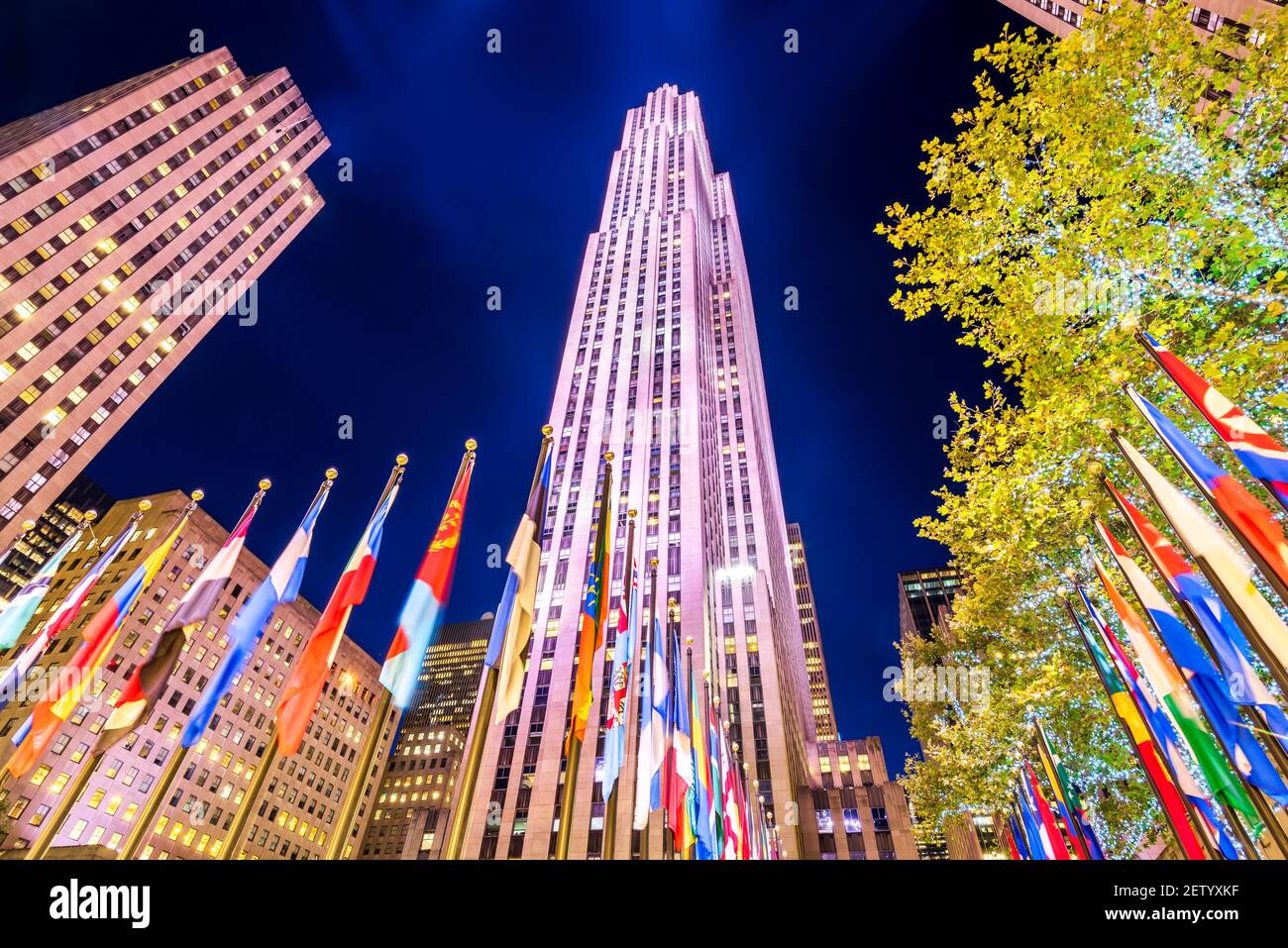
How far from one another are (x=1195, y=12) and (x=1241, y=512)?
213 ft

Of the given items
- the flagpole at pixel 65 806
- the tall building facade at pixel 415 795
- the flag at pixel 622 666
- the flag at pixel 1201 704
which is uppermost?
the tall building facade at pixel 415 795

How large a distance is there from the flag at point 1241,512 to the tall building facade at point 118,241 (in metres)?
81.1

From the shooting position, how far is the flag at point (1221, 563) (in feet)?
26.7

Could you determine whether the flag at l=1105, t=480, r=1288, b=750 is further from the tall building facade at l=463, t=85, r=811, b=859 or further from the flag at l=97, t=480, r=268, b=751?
the flag at l=97, t=480, r=268, b=751

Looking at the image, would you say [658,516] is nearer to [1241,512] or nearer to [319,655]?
[319,655]

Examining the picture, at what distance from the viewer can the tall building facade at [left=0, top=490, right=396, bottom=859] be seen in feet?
214

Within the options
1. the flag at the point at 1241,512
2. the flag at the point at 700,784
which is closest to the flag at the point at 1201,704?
the flag at the point at 1241,512

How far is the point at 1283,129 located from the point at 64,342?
87240mm

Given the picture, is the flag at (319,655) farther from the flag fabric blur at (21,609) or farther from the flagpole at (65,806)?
the flag fabric blur at (21,609)

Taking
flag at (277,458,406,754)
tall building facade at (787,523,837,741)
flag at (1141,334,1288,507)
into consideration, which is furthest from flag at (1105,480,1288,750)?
tall building facade at (787,523,837,741)

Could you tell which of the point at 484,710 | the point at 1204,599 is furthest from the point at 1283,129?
the point at 484,710

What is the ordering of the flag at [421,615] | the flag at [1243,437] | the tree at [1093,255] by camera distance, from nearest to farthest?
the flag at [1243,437]
the flag at [421,615]
the tree at [1093,255]

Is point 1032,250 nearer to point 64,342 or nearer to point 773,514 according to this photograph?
point 64,342
